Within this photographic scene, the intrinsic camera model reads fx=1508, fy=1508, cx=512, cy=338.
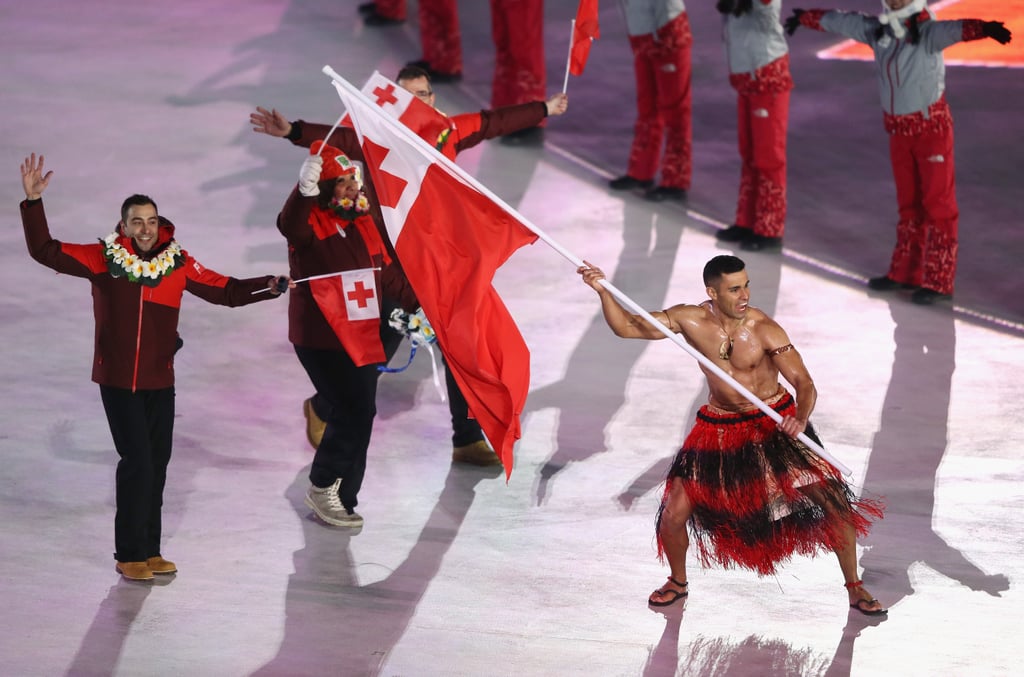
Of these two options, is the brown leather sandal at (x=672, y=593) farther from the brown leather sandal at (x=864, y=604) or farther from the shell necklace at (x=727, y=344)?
the shell necklace at (x=727, y=344)

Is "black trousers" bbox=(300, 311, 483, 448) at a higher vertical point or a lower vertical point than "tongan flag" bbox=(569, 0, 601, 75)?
lower

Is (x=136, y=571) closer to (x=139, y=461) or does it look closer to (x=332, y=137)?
(x=139, y=461)

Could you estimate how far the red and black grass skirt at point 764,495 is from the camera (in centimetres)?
556

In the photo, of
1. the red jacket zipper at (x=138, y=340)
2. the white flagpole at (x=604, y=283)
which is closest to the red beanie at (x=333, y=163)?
the white flagpole at (x=604, y=283)

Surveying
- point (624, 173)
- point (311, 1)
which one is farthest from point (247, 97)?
point (624, 173)

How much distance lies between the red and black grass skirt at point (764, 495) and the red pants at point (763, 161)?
420 cm

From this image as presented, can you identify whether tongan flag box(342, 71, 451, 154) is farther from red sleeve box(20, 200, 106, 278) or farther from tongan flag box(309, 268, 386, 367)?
red sleeve box(20, 200, 106, 278)

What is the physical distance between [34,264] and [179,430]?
248cm

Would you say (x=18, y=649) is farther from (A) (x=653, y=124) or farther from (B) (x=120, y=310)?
(A) (x=653, y=124)

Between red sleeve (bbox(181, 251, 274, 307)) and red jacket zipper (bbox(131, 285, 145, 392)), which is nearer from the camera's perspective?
red jacket zipper (bbox(131, 285, 145, 392))

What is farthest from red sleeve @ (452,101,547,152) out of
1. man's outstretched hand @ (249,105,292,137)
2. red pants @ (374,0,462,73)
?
red pants @ (374,0,462,73)

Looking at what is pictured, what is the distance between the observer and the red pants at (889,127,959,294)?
874 centimetres

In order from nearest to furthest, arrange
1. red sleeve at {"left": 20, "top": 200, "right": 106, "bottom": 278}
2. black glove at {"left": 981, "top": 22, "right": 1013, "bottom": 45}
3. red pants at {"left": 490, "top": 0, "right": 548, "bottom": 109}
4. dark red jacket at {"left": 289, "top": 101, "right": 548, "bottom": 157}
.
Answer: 1. red sleeve at {"left": 20, "top": 200, "right": 106, "bottom": 278}
2. dark red jacket at {"left": 289, "top": 101, "right": 548, "bottom": 157}
3. black glove at {"left": 981, "top": 22, "right": 1013, "bottom": 45}
4. red pants at {"left": 490, "top": 0, "right": 548, "bottom": 109}

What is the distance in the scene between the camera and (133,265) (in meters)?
5.72
